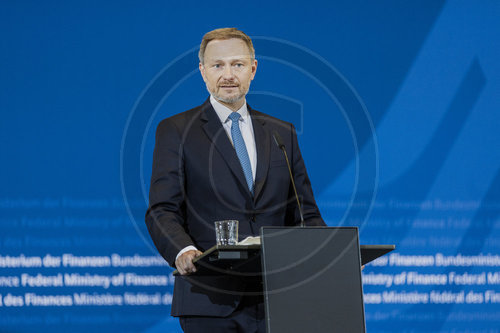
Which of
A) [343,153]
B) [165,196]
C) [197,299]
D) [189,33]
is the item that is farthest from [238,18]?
[197,299]

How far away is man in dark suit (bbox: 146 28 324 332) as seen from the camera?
248cm

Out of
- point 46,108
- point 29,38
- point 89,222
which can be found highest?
point 29,38

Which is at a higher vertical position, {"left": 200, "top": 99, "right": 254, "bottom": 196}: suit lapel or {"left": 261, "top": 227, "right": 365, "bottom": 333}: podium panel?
{"left": 200, "top": 99, "right": 254, "bottom": 196}: suit lapel

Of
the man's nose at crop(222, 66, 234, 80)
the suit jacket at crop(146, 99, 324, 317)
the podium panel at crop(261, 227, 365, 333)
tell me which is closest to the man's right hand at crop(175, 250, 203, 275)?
the suit jacket at crop(146, 99, 324, 317)

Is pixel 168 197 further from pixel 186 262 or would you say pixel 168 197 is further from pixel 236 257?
pixel 236 257

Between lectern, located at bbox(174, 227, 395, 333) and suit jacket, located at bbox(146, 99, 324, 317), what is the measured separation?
0.27 metres

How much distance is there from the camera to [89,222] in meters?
3.89

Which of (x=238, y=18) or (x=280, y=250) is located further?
(x=238, y=18)

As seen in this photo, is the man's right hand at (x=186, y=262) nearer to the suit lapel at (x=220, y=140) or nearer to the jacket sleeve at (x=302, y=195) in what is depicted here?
the suit lapel at (x=220, y=140)

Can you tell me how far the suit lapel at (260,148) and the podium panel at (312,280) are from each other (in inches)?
20.1

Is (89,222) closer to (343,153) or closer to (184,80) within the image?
(184,80)

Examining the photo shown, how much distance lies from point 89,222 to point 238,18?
155 centimetres

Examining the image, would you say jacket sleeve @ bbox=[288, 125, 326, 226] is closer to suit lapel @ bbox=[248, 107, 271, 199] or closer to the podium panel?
suit lapel @ bbox=[248, 107, 271, 199]

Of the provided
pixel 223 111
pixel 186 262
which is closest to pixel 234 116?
pixel 223 111
